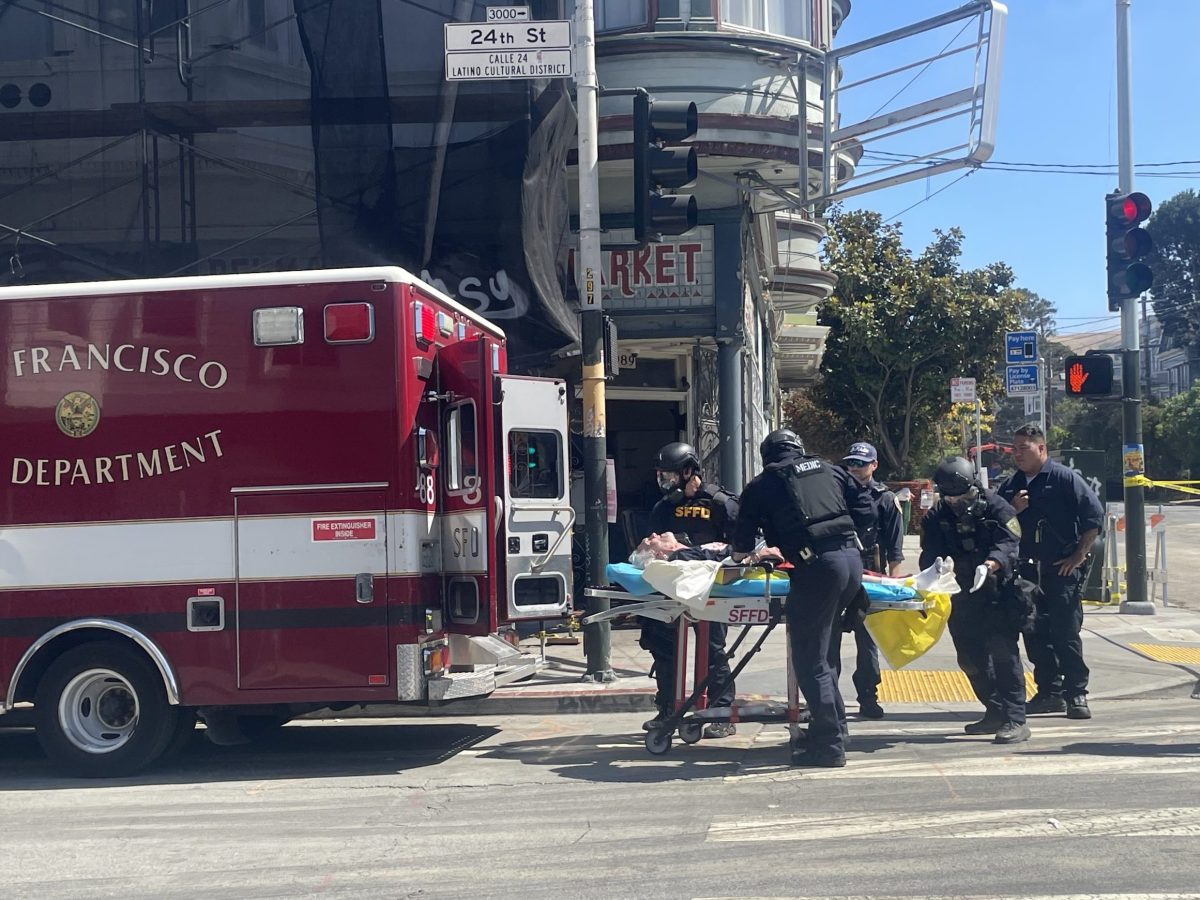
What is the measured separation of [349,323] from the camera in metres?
7.78

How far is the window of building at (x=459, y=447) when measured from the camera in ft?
27.1

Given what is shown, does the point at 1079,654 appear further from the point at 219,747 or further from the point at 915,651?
the point at 219,747

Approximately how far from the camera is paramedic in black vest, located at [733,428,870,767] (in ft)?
24.3

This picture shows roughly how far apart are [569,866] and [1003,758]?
10.5 feet

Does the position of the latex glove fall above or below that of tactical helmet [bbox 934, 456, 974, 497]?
below

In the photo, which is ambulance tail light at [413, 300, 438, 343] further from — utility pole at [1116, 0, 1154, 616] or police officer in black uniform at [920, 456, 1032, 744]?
utility pole at [1116, 0, 1154, 616]

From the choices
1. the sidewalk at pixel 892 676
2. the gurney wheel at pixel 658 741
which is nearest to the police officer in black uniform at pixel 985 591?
the sidewalk at pixel 892 676

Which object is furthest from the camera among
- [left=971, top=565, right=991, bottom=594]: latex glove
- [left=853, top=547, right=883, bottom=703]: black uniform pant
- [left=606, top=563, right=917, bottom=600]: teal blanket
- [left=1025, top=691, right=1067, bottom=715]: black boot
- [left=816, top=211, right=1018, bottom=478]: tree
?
[left=816, top=211, right=1018, bottom=478]: tree

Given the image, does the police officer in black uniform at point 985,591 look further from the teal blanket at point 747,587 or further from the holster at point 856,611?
the holster at point 856,611

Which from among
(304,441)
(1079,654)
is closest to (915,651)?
(1079,654)

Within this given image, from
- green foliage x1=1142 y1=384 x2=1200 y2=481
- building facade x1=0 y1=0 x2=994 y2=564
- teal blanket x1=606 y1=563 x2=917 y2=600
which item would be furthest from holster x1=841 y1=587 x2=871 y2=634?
green foliage x1=1142 y1=384 x2=1200 y2=481

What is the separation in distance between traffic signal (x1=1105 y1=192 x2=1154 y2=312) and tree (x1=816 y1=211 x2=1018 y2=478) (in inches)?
771

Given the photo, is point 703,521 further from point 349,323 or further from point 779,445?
point 349,323

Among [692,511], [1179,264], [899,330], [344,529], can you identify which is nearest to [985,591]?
[692,511]
